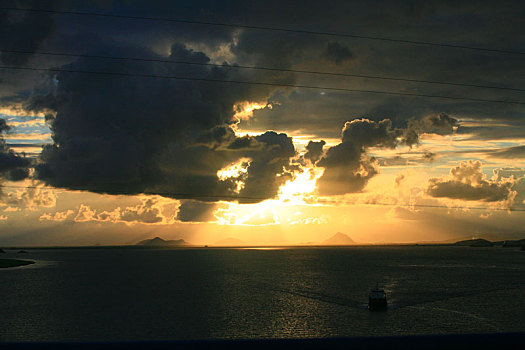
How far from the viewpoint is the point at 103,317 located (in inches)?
3125

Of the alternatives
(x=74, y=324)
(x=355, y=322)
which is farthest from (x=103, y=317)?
(x=355, y=322)

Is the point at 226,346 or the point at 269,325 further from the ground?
the point at 226,346

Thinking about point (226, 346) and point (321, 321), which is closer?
point (226, 346)

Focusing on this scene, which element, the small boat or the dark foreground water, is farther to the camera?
the small boat

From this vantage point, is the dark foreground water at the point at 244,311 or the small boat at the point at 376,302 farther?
the small boat at the point at 376,302

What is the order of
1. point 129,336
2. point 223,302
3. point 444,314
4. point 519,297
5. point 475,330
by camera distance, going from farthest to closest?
point 519,297
point 223,302
point 444,314
point 475,330
point 129,336

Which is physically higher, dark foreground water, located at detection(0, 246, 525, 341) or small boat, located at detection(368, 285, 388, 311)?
small boat, located at detection(368, 285, 388, 311)

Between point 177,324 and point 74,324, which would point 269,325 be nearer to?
point 177,324

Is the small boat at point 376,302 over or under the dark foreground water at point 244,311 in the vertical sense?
over

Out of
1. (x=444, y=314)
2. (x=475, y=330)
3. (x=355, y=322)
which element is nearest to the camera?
(x=475, y=330)

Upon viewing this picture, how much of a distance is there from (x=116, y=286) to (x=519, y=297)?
334 feet

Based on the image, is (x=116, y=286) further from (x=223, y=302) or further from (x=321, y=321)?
(x=321, y=321)

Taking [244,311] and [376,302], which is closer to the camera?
[244,311]

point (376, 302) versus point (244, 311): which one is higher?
point (376, 302)
